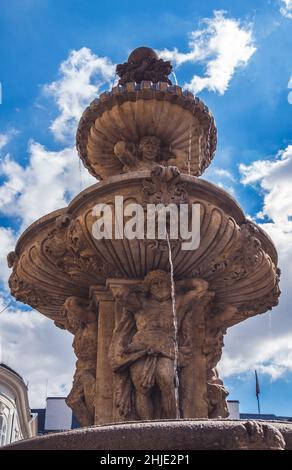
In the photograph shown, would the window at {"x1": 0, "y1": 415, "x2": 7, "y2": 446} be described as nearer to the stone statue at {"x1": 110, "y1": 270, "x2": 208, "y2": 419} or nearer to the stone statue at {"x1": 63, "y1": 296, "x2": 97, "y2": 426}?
the stone statue at {"x1": 63, "y1": 296, "x2": 97, "y2": 426}

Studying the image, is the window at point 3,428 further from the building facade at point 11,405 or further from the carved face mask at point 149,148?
the carved face mask at point 149,148

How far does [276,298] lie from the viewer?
8.35 metres

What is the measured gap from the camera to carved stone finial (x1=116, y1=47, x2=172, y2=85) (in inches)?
378

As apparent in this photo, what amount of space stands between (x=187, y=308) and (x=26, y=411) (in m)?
30.2

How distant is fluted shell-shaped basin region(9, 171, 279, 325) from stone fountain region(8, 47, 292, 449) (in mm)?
12

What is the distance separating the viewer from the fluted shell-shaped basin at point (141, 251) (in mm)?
7055

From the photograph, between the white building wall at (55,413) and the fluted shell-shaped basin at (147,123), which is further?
the white building wall at (55,413)

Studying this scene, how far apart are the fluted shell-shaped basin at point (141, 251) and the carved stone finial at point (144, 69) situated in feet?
9.71

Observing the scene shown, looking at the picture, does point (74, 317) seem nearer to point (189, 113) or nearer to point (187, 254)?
point (187, 254)

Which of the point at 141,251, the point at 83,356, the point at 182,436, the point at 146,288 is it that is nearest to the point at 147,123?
the point at 141,251

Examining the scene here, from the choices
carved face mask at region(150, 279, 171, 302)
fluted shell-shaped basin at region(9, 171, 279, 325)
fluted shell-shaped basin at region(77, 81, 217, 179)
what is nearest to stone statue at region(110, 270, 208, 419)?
carved face mask at region(150, 279, 171, 302)

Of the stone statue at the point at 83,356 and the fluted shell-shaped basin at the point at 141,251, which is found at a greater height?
the fluted shell-shaped basin at the point at 141,251

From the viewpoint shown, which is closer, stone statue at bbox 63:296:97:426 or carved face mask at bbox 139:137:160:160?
stone statue at bbox 63:296:97:426

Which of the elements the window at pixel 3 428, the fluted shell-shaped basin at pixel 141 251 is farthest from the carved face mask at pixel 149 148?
the window at pixel 3 428
